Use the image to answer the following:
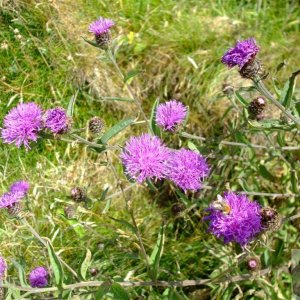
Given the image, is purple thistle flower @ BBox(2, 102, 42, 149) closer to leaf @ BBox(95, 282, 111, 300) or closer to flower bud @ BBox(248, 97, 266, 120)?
leaf @ BBox(95, 282, 111, 300)

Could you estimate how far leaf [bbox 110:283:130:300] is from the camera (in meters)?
1.73

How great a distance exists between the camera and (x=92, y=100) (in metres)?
3.41

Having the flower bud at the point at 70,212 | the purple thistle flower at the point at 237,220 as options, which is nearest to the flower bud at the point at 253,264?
the purple thistle flower at the point at 237,220

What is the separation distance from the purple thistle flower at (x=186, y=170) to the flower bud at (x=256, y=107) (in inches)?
13.1

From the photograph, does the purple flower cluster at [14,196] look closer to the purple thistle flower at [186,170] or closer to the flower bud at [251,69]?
the purple thistle flower at [186,170]

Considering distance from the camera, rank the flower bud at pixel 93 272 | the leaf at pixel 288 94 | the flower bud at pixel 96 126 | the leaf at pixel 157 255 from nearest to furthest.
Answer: the leaf at pixel 288 94
the leaf at pixel 157 255
the flower bud at pixel 96 126
the flower bud at pixel 93 272

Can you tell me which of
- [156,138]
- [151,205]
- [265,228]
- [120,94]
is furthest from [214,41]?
[265,228]

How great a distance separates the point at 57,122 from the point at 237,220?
0.77 meters

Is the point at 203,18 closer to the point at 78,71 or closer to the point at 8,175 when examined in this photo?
the point at 78,71

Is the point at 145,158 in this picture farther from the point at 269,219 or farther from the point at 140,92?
the point at 140,92

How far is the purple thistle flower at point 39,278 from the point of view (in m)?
2.18

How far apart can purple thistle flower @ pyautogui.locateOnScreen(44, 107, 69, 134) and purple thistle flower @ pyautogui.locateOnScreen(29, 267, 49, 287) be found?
0.67 m

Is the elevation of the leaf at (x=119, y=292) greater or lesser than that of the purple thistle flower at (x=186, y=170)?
lesser

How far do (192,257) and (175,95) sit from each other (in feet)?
3.69
